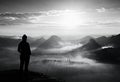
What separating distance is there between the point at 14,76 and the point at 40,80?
4.97m

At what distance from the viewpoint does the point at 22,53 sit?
90.6ft

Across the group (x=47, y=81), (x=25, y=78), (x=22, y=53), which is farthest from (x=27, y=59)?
(x=47, y=81)

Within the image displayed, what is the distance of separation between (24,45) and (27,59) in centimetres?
237

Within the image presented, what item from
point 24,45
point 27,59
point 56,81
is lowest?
point 56,81

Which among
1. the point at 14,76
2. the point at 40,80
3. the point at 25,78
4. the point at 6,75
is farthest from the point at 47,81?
the point at 6,75

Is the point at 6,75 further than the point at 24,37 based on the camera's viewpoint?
Yes

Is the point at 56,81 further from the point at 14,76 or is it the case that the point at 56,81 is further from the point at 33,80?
the point at 14,76

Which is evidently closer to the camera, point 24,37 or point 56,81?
point 24,37

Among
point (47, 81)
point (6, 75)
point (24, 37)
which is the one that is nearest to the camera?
point (24, 37)

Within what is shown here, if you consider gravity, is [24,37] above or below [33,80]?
above

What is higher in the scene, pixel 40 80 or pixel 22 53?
pixel 22 53

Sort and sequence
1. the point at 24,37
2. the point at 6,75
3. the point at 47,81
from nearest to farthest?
the point at 24,37 → the point at 47,81 → the point at 6,75

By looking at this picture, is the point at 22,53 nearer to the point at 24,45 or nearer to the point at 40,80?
the point at 24,45

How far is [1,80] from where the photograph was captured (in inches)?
1107
